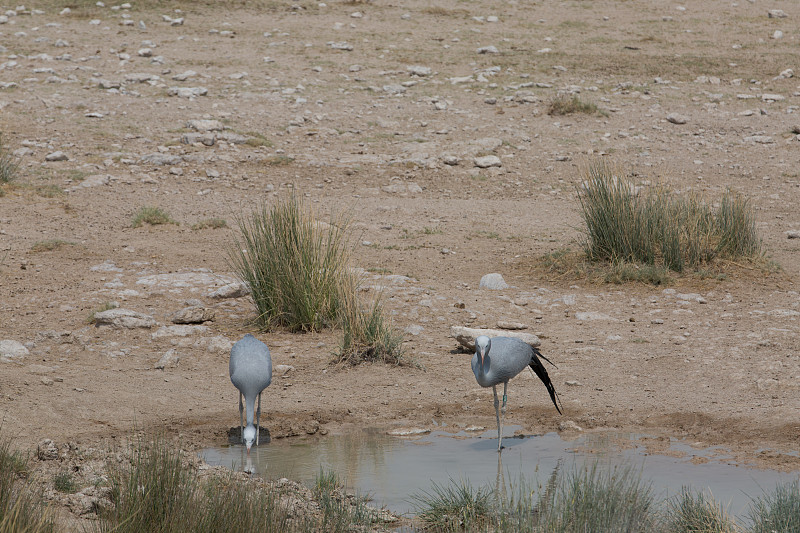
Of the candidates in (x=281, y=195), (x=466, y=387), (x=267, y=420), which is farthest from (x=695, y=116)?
(x=267, y=420)

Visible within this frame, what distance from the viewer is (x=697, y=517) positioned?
4371 millimetres

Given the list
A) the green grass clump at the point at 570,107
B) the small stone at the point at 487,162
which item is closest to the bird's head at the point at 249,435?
the small stone at the point at 487,162

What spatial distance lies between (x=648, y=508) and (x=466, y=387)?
286cm

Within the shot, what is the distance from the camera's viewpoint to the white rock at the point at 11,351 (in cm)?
737

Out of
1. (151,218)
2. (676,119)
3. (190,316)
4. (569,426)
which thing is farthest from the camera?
(676,119)

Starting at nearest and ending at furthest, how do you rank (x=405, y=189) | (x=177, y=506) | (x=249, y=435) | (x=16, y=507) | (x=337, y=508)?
(x=16, y=507), (x=177, y=506), (x=337, y=508), (x=249, y=435), (x=405, y=189)

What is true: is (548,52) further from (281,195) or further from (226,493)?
(226,493)

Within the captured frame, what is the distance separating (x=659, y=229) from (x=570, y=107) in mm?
7237

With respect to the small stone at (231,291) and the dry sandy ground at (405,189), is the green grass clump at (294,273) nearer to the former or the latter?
the dry sandy ground at (405,189)

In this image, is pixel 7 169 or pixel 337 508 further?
pixel 7 169

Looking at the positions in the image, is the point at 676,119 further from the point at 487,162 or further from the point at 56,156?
the point at 56,156

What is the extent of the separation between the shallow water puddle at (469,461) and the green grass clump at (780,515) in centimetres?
41

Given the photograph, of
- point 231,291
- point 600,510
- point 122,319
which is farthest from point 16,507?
point 231,291

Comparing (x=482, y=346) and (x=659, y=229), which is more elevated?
(x=482, y=346)
